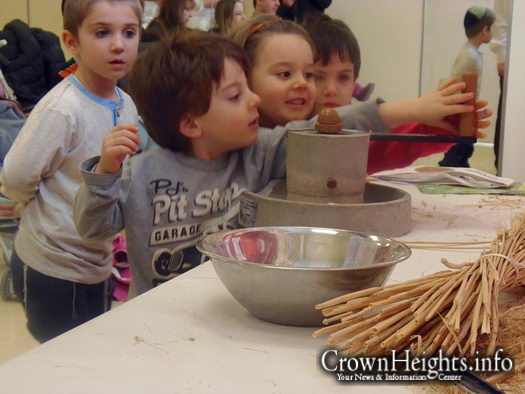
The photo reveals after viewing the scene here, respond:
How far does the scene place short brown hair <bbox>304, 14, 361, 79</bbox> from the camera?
182cm

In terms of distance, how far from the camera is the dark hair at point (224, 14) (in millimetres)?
2619

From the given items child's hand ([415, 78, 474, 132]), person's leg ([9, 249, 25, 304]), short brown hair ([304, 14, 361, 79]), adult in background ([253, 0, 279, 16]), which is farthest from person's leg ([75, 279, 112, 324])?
adult in background ([253, 0, 279, 16])

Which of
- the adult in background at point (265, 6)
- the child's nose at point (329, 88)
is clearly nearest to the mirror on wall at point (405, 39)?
the adult in background at point (265, 6)

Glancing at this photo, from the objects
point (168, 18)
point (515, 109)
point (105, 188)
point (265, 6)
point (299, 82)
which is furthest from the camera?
point (515, 109)

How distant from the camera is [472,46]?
3646 mm

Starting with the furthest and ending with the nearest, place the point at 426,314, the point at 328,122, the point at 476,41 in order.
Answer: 1. the point at 476,41
2. the point at 328,122
3. the point at 426,314

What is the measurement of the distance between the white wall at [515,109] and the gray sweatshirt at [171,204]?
2.09 meters

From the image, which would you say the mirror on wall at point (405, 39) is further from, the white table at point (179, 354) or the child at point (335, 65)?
the white table at point (179, 354)

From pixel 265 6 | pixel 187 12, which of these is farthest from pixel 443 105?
pixel 265 6

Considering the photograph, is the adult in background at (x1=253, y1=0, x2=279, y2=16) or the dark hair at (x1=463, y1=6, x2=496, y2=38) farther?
the dark hair at (x1=463, y1=6, x2=496, y2=38)

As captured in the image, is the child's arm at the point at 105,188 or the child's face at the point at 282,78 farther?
the child's face at the point at 282,78

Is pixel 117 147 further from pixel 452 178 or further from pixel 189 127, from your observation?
pixel 452 178

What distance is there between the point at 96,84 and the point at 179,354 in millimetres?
1131

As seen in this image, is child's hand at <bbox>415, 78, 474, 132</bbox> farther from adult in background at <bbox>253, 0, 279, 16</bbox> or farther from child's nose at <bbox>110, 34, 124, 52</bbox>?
adult in background at <bbox>253, 0, 279, 16</bbox>
